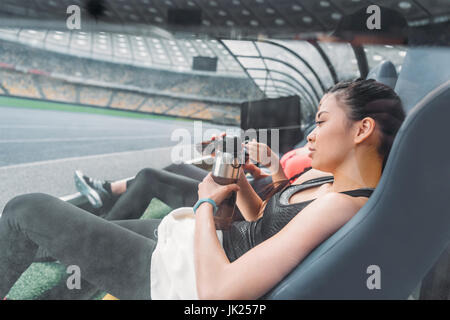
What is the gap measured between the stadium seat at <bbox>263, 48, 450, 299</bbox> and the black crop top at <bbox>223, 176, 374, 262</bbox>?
0.12m

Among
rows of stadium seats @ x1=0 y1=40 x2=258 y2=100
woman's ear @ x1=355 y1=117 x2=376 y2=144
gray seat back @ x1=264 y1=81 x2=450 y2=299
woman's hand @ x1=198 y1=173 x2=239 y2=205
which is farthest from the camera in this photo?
rows of stadium seats @ x1=0 y1=40 x2=258 y2=100

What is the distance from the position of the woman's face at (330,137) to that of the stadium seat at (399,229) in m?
0.11

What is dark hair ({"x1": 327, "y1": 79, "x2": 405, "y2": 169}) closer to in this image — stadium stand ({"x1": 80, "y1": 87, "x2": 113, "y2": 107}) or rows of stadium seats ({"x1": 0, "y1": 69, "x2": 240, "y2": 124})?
rows of stadium seats ({"x1": 0, "y1": 69, "x2": 240, "y2": 124})

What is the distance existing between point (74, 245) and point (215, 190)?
381 mm

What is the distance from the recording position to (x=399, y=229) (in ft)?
1.63

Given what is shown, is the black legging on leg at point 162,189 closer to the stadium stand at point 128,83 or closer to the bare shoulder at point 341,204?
the stadium stand at point 128,83

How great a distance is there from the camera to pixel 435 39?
703 millimetres

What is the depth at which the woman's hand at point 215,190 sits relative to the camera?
0.67 m

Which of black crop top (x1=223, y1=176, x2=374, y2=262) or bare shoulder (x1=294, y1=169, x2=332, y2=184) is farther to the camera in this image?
bare shoulder (x1=294, y1=169, x2=332, y2=184)

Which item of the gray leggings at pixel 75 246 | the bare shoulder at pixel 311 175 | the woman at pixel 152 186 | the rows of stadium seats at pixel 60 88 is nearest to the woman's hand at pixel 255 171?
the woman at pixel 152 186

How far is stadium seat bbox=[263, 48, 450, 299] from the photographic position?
1.48 feet

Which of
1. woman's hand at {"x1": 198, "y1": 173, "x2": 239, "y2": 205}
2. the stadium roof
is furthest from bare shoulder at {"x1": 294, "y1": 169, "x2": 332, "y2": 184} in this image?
the stadium roof

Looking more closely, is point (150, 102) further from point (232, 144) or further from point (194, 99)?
point (232, 144)
